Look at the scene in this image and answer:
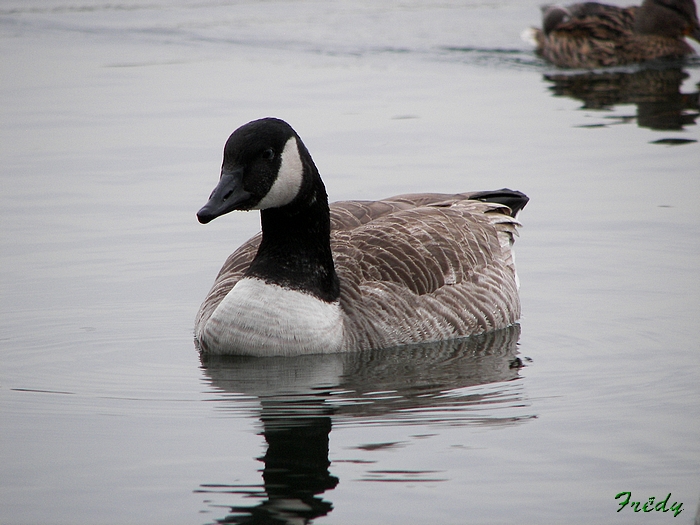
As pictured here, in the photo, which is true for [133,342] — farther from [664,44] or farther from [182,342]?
[664,44]

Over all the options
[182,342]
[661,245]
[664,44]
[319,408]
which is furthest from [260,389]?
[664,44]

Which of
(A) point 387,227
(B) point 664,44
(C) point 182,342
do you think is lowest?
(C) point 182,342

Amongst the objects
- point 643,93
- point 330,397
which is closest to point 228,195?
A: point 330,397

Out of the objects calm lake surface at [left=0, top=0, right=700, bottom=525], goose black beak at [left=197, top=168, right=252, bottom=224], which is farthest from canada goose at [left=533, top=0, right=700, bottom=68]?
goose black beak at [left=197, top=168, right=252, bottom=224]

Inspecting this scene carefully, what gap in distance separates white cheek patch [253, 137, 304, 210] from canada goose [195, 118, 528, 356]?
1cm

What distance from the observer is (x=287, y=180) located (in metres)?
8.75

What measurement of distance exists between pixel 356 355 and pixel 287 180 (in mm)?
1527

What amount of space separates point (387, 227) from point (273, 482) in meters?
3.75

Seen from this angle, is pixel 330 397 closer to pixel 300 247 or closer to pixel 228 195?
pixel 300 247

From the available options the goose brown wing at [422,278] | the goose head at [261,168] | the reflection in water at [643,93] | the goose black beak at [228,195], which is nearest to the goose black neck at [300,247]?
the goose head at [261,168]

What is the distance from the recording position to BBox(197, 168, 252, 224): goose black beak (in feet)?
26.9

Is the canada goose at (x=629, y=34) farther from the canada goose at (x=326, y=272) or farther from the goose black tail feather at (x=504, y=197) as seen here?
the canada goose at (x=326, y=272)

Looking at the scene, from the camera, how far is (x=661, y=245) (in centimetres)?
1177

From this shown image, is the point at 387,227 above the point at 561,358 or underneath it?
above
